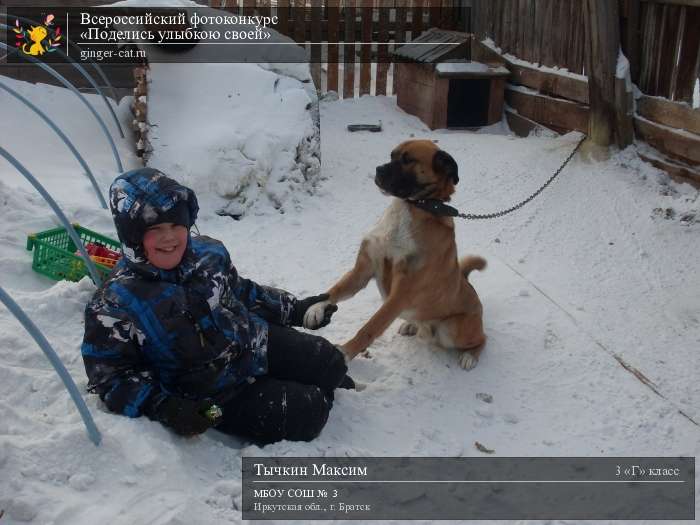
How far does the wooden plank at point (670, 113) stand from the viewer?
525 cm

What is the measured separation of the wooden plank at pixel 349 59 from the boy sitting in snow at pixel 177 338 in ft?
25.4

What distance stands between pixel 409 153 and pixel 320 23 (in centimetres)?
725

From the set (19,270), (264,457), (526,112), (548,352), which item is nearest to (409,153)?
(548,352)

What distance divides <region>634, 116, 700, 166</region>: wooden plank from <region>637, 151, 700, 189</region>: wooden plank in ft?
0.21

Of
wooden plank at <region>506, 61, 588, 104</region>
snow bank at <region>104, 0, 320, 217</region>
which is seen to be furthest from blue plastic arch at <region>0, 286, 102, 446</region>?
wooden plank at <region>506, 61, 588, 104</region>

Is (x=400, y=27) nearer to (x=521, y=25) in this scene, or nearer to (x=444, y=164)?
(x=521, y=25)

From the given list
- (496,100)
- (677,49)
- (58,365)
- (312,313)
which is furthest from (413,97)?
(58,365)

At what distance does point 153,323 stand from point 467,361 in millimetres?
1903

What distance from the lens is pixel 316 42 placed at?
10.0 m

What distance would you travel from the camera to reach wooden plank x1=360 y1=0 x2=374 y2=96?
32.6ft

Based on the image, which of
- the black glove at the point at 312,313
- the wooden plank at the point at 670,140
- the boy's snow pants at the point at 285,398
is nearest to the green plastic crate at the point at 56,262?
the black glove at the point at 312,313

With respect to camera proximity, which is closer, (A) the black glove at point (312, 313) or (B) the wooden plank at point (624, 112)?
(A) the black glove at point (312, 313)

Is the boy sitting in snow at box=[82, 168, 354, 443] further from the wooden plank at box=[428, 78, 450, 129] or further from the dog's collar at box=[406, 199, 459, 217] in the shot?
the wooden plank at box=[428, 78, 450, 129]

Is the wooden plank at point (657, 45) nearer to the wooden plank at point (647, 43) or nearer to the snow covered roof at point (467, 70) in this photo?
the wooden plank at point (647, 43)
